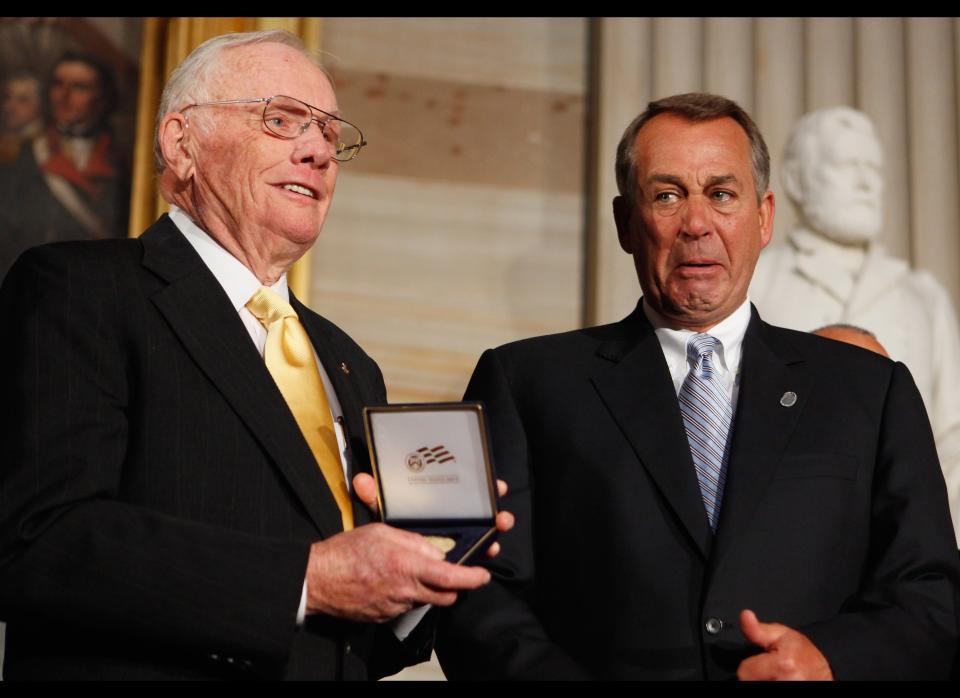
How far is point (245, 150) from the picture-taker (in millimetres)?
2564

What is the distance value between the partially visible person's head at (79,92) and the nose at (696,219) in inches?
131

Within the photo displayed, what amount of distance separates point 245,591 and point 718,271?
120cm

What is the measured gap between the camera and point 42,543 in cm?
198

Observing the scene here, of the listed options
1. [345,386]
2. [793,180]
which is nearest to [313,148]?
[345,386]

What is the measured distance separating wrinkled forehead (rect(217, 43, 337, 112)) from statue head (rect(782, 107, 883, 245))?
310 centimetres

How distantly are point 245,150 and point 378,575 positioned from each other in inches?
38.3

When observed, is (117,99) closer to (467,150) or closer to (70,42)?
(70,42)

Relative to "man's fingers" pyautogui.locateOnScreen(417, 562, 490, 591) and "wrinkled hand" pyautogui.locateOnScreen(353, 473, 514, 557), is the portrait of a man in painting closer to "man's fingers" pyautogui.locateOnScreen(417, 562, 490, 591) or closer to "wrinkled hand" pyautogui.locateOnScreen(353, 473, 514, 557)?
"wrinkled hand" pyautogui.locateOnScreen(353, 473, 514, 557)

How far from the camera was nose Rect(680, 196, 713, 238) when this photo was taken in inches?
105

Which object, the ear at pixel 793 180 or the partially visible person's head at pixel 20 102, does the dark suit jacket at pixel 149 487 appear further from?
the ear at pixel 793 180

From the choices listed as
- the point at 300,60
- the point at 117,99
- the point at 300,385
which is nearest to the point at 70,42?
the point at 117,99

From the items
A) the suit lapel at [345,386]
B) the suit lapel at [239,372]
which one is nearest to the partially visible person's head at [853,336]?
the suit lapel at [345,386]

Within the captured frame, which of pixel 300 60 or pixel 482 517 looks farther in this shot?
pixel 300 60

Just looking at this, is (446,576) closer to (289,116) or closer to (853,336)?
(289,116)
